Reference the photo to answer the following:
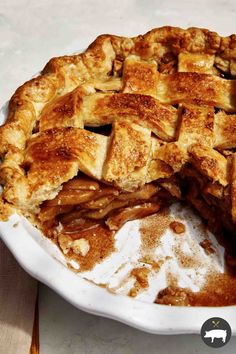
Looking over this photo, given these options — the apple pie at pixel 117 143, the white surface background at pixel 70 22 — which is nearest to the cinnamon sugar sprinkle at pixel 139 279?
the apple pie at pixel 117 143

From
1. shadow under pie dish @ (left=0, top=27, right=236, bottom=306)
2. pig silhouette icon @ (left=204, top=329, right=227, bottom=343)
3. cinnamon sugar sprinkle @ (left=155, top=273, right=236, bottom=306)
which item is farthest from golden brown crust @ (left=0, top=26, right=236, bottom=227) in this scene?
pig silhouette icon @ (left=204, top=329, right=227, bottom=343)

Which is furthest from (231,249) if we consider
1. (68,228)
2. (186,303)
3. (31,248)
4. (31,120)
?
(31,120)

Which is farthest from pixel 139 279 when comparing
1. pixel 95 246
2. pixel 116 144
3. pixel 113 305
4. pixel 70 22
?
pixel 70 22

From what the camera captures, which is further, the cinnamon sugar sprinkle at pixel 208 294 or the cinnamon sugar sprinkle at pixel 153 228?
the cinnamon sugar sprinkle at pixel 153 228

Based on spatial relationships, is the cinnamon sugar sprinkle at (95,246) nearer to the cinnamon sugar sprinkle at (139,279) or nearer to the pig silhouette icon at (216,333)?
the cinnamon sugar sprinkle at (139,279)

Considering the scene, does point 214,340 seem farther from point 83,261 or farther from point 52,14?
point 52,14

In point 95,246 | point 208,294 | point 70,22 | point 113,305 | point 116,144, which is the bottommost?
point 208,294

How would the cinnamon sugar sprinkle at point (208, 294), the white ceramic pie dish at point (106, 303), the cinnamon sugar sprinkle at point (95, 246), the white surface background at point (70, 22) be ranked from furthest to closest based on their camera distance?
the white surface background at point (70, 22)
the cinnamon sugar sprinkle at point (95, 246)
the cinnamon sugar sprinkle at point (208, 294)
the white ceramic pie dish at point (106, 303)

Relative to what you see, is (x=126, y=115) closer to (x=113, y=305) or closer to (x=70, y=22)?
(x=113, y=305)
